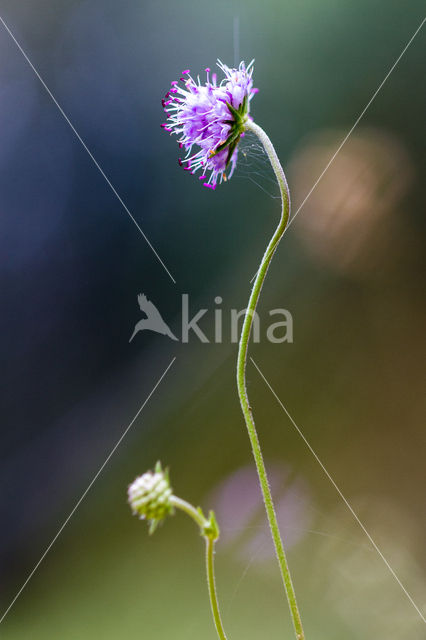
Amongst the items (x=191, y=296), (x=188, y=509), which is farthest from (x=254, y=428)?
(x=191, y=296)

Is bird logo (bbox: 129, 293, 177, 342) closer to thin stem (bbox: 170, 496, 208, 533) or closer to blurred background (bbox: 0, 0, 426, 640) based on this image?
blurred background (bbox: 0, 0, 426, 640)

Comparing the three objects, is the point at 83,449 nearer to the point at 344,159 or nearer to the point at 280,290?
the point at 280,290

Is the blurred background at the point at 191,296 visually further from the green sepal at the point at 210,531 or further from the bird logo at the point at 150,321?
the green sepal at the point at 210,531

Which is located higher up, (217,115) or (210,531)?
(217,115)

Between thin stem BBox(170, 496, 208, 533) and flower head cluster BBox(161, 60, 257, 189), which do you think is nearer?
thin stem BBox(170, 496, 208, 533)

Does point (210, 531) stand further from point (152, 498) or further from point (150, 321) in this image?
point (150, 321)

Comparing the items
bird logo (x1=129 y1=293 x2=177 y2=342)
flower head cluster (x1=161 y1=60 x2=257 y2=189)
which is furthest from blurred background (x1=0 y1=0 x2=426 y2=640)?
flower head cluster (x1=161 y1=60 x2=257 y2=189)
